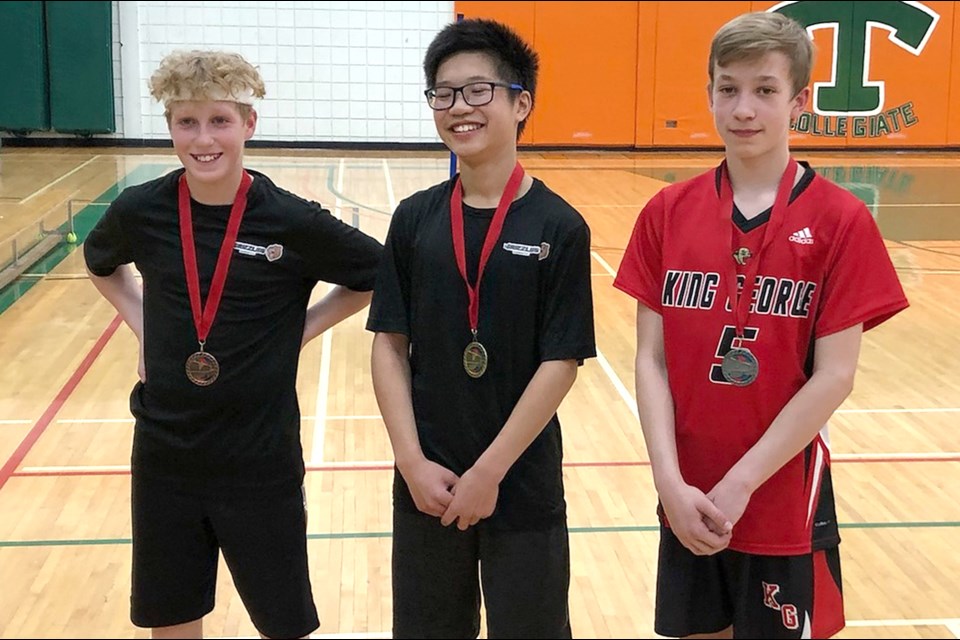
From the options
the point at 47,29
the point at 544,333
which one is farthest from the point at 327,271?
the point at 47,29

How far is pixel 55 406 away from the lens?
4.70 m

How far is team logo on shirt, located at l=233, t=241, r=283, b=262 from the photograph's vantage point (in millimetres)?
2111

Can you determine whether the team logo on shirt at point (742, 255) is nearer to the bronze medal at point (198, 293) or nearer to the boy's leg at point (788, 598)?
the boy's leg at point (788, 598)

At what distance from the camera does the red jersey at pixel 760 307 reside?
1825 mm

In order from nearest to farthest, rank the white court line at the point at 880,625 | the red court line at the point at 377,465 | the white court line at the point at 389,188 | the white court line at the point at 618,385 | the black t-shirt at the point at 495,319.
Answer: the black t-shirt at the point at 495,319 → the white court line at the point at 880,625 → the red court line at the point at 377,465 → the white court line at the point at 618,385 → the white court line at the point at 389,188

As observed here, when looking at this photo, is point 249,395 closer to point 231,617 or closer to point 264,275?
point 264,275

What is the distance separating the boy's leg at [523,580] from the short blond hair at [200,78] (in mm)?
997

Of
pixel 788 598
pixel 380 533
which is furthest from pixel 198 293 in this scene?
pixel 380 533

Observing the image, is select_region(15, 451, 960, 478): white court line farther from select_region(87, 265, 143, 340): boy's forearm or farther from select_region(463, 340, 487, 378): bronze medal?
select_region(463, 340, 487, 378): bronze medal

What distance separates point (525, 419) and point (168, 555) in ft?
2.62

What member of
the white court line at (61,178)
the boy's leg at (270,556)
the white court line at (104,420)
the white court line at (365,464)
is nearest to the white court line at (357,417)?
the white court line at (104,420)

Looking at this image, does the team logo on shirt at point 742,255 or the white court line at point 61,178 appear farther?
the white court line at point 61,178

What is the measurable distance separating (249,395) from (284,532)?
0.29 metres

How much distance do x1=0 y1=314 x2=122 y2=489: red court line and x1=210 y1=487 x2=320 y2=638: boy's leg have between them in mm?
2042
